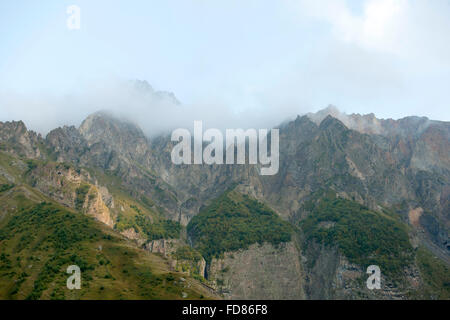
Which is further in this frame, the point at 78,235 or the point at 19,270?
the point at 78,235

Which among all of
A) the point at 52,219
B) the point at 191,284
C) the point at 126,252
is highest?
the point at 52,219

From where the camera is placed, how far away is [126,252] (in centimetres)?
17275
